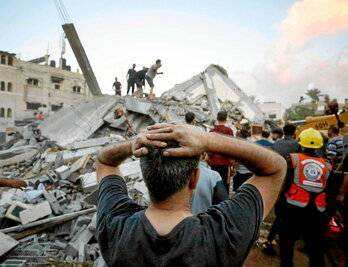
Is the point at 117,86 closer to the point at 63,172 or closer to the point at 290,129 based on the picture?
the point at 63,172

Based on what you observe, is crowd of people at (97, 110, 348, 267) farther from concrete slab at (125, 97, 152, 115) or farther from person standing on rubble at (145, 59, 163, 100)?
person standing on rubble at (145, 59, 163, 100)

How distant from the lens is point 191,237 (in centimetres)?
78

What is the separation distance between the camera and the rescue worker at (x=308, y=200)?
8.46 feet

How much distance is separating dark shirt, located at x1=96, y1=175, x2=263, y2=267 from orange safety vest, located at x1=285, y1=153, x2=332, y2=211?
80.4 inches

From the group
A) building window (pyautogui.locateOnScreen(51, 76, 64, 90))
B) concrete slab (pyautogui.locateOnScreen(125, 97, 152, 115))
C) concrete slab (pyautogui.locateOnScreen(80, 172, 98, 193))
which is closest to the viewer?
concrete slab (pyautogui.locateOnScreen(80, 172, 98, 193))

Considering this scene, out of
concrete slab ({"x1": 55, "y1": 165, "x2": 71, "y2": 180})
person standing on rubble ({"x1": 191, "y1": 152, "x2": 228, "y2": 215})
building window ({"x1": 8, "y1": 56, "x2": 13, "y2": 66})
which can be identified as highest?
building window ({"x1": 8, "y1": 56, "x2": 13, "y2": 66})

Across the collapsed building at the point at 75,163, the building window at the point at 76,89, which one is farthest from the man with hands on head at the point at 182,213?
the building window at the point at 76,89

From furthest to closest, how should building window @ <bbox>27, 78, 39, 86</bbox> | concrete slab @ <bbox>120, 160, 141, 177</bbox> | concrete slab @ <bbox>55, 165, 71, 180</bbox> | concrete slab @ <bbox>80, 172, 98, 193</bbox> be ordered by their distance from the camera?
building window @ <bbox>27, 78, 39, 86</bbox>, concrete slab @ <bbox>55, 165, 71, 180</bbox>, concrete slab @ <bbox>120, 160, 141, 177</bbox>, concrete slab @ <bbox>80, 172, 98, 193</bbox>

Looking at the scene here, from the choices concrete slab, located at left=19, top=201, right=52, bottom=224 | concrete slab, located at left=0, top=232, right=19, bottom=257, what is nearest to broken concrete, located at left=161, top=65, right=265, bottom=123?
concrete slab, located at left=19, top=201, right=52, bottom=224

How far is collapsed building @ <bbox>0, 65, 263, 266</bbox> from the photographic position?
3.62 m

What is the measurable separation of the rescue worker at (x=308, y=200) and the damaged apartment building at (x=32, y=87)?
31.4 metres

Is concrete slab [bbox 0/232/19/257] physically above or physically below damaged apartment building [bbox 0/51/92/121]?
below

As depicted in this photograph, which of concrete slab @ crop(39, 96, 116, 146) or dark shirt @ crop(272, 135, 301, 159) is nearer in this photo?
dark shirt @ crop(272, 135, 301, 159)

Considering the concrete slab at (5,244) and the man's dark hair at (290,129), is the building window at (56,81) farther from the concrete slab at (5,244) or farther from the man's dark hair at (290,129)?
the man's dark hair at (290,129)
